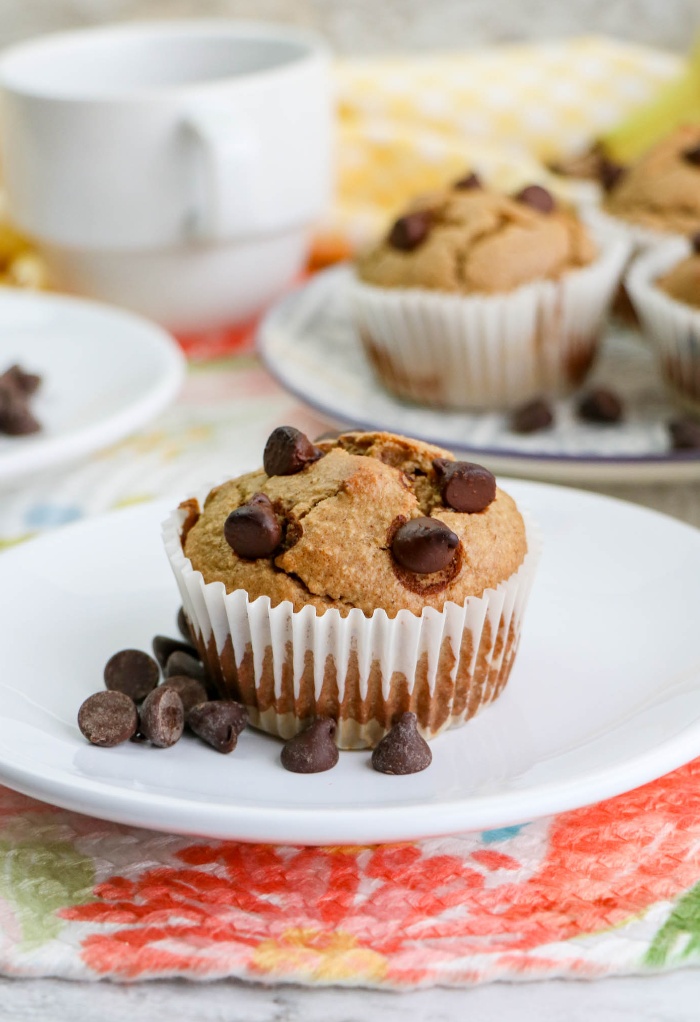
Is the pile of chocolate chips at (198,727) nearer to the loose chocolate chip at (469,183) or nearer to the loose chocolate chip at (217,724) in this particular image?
the loose chocolate chip at (217,724)

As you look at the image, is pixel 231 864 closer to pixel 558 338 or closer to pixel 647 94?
pixel 558 338

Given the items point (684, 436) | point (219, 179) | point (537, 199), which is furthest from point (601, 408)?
point (219, 179)

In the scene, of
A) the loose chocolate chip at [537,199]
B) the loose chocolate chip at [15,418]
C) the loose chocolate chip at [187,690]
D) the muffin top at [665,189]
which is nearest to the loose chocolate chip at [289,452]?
the loose chocolate chip at [187,690]

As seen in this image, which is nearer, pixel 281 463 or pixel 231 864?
pixel 231 864

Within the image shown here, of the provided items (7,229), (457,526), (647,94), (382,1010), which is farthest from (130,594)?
(647,94)

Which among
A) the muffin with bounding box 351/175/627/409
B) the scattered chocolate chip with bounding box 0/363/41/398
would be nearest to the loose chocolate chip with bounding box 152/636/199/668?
the scattered chocolate chip with bounding box 0/363/41/398

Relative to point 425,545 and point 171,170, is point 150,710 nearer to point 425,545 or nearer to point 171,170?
point 425,545
